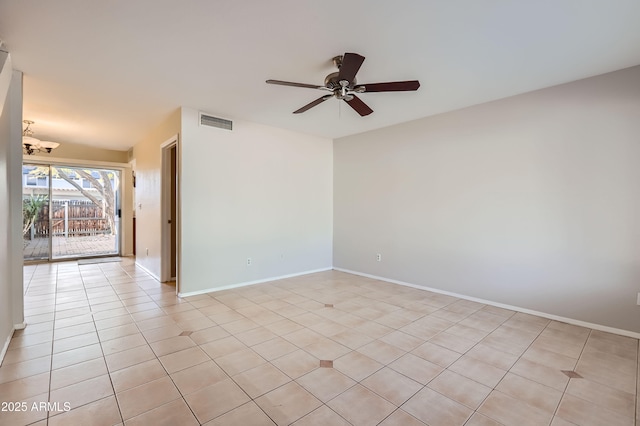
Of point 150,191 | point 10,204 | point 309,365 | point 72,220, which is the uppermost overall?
point 150,191

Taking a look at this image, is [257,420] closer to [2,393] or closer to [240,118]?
[2,393]

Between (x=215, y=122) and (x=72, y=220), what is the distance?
6185 mm

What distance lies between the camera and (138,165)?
6102 millimetres

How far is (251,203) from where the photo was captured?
4.61 m

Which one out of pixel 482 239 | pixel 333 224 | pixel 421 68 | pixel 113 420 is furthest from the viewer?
pixel 333 224

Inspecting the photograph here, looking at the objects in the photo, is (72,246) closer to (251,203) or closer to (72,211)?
(72,211)

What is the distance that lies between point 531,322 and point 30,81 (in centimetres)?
614

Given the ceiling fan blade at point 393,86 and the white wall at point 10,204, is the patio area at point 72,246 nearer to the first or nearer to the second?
the white wall at point 10,204

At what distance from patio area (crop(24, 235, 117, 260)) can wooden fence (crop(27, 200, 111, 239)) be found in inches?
5.4

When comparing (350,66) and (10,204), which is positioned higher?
(350,66)

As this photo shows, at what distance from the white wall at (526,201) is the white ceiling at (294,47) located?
0.36 meters

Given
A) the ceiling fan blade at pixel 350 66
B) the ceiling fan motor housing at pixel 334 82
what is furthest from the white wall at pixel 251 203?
the ceiling fan blade at pixel 350 66

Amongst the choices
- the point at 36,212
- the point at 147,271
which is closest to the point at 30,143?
the point at 36,212

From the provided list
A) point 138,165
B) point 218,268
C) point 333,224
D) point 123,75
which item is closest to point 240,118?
point 123,75
